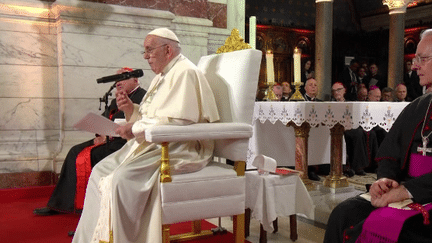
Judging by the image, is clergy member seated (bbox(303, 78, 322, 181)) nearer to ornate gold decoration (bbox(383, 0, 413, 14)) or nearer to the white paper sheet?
the white paper sheet

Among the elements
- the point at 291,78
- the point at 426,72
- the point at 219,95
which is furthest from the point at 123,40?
the point at 291,78

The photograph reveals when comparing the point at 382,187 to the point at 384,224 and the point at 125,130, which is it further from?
the point at 125,130

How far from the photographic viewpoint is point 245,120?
2988 mm

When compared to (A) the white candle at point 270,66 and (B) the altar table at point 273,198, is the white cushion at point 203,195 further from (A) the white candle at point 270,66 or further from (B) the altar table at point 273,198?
(A) the white candle at point 270,66

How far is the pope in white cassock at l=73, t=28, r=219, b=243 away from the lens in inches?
100.0

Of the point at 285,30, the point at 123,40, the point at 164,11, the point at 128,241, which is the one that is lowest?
the point at 128,241

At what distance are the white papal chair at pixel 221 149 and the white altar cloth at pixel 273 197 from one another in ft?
1.49

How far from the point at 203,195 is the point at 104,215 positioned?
1.99 feet

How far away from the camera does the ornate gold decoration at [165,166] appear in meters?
2.59

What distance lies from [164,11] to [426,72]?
13.4 feet

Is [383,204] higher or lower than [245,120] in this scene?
lower

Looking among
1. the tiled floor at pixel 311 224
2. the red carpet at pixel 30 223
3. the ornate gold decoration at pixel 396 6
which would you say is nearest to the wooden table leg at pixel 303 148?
the tiled floor at pixel 311 224

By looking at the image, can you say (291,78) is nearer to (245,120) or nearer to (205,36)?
(205,36)

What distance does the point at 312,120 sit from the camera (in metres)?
4.15
